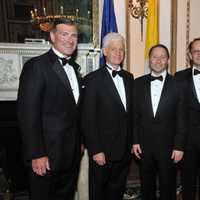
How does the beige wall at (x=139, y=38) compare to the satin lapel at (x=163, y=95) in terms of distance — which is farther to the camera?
the beige wall at (x=139, y=38)

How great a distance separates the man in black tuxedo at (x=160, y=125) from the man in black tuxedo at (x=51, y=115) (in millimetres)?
660

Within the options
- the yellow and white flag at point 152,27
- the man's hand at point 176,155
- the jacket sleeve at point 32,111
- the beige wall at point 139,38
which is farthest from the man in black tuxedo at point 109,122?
the beige wall at point 139,38

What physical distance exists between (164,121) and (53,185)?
1.10m

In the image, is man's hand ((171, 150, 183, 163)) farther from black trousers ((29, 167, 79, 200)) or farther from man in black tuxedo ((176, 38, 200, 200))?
black trousers ((29, 167, 79, 200))

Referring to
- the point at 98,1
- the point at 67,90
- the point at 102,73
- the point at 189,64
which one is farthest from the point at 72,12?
the point at 189,64

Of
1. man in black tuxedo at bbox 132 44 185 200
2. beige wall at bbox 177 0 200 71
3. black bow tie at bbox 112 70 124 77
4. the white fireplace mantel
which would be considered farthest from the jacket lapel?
beige wall at bbox 177 0 200 71

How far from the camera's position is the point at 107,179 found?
240 centimetres

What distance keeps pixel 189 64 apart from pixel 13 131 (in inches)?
93.8

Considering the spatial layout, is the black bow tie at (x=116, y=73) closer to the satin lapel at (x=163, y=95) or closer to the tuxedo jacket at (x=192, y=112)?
the satin lapel at (x=163, y=95)

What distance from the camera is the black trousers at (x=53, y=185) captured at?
2.00 meters

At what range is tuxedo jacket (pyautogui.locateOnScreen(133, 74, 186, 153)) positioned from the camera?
2.39m

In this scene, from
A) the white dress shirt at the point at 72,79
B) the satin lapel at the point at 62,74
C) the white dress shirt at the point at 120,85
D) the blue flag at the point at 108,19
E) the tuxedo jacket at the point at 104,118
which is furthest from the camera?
the blue flag at the point at 108,19

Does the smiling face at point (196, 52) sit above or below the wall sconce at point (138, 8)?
below

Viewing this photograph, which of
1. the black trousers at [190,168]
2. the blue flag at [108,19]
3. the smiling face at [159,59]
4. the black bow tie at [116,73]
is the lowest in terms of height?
the black trousers at [190,168]
